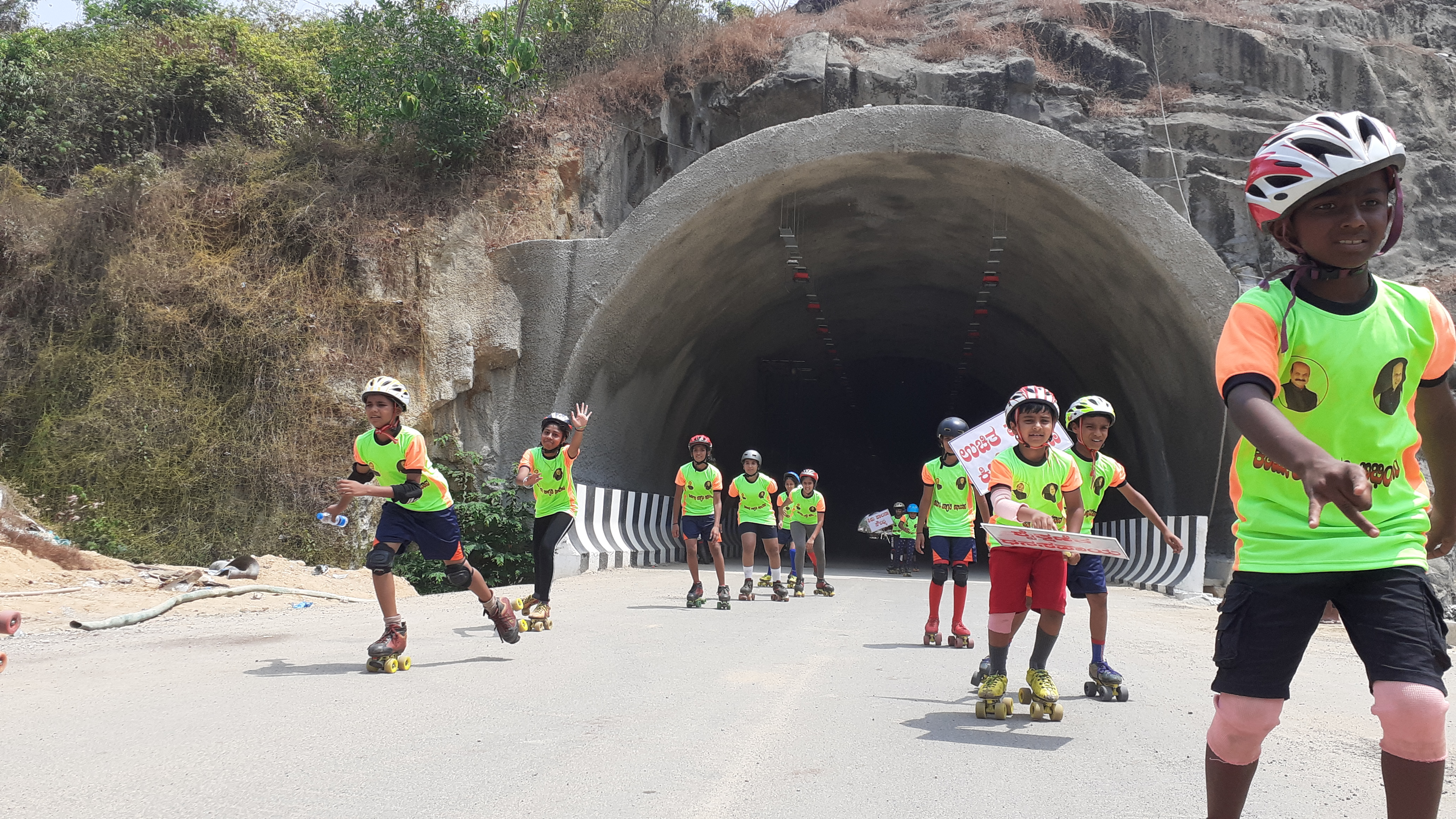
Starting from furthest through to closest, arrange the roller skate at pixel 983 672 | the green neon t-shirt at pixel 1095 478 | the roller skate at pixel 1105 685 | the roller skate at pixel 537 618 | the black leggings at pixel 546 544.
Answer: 1. the black leggings at pixel 546 544
2. the roller skate at pixel 537 618
3. the green neon t-shirt at pixel 1095 478
4. the roller skate at pixel 1105 685
5. the roller skate at pixel 983 672

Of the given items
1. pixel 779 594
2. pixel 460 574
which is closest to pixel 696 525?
pixel 779 594

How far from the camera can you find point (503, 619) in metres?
8.32

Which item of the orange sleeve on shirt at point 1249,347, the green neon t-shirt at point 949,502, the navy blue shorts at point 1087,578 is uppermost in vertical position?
the orange sleeve on shirt at point 1249,347

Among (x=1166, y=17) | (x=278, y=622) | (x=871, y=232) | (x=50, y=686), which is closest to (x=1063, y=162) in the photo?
(x=871, y=232)

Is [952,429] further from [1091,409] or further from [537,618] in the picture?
[537,618]

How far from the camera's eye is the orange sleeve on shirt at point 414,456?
7.71 m

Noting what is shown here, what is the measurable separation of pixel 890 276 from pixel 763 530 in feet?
41.7

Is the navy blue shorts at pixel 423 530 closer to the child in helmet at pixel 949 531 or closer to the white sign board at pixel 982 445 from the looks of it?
the white sign board at pixel 982 445

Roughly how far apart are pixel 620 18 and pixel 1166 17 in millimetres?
11909

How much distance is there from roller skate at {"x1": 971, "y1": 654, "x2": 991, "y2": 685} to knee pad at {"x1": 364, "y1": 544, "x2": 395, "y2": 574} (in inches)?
149

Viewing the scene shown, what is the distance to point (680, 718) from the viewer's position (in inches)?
231

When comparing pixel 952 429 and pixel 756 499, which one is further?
pixel 756 499

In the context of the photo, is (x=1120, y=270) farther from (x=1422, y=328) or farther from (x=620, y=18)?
(x=1422, y=328)

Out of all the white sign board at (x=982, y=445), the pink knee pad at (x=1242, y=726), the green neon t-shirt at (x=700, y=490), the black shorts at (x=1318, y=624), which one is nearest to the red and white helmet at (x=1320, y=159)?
the black shorts at (x=1318, y=624)
